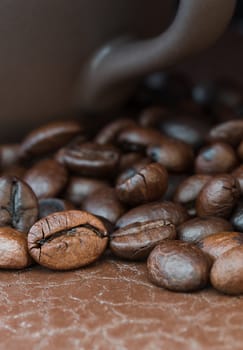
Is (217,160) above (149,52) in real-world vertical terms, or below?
below

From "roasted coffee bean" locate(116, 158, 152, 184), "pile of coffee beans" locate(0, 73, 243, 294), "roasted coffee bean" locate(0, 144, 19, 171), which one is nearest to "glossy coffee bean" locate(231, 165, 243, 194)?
"pile of coffee beans" locate(0, 73, 243, 294)

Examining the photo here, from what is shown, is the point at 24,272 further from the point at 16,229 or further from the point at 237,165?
the point at 237,165

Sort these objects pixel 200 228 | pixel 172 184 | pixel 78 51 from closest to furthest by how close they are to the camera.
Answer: pixel 200 228 → pixel 172 184 → pixel 78 51

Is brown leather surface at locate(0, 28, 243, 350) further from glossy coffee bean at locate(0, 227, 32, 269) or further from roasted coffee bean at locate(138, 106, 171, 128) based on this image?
roasted coffee bean at locate(138, 106, 171, 128)

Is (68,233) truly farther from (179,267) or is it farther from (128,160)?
(128,160)

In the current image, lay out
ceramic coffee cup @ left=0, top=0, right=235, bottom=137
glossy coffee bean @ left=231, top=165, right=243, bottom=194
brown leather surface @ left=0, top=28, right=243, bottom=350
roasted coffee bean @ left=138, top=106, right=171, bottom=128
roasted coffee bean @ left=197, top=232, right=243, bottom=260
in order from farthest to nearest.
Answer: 1. roasted coffee bean @ left=138, top=106, right=171, bottom=128
2. ceramic coffee cup @ left=0, top=0, right=235, bottom=137
3. glossy coffee bean @ left=231, top=165, right=243, bottom=194
4. roasted coffee bean @ left=197, top=232, right=243, bottom=260
5. brown leather surface @ left=0, top=28, right=243, bottom=350

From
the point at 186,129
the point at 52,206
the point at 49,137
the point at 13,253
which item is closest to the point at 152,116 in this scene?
the point at 186,129
